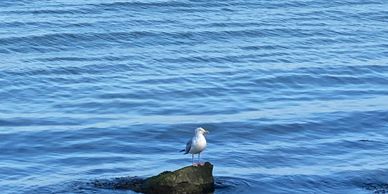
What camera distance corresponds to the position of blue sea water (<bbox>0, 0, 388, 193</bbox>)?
3872 cm

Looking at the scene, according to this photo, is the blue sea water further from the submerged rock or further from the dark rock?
the dark rock

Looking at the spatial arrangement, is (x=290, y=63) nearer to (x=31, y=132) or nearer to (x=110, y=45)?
(x=110, y=45)

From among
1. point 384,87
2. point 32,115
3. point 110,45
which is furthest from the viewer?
point 110,45

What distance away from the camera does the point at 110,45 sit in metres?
62.7

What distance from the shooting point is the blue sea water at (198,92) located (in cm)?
3872

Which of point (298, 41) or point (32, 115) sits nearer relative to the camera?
point (32, 115)

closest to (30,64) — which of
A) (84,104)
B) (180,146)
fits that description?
(84,104)

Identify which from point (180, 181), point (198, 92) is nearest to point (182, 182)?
point (180, 181)

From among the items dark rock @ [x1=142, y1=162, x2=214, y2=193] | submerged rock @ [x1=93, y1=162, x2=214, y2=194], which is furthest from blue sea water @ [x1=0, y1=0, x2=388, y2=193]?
dark rock @ [x1=142, y1=162, x2=214, y2=193]

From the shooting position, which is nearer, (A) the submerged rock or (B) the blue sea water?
(A) the submerged rock

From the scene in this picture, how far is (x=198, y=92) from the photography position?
52.1m

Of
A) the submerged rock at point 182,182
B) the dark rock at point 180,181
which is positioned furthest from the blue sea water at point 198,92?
the dark rock at point 180,181

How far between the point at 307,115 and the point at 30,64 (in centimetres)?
1722

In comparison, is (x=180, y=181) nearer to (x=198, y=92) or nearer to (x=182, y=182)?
(x=182, y=182)
